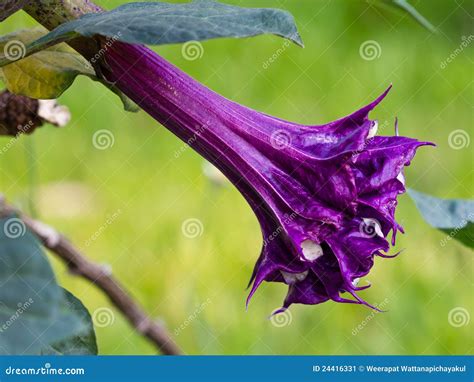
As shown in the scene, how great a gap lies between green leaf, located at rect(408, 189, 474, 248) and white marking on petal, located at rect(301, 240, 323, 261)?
242 mm

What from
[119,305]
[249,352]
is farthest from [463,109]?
[119,305]

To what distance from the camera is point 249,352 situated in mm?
1778

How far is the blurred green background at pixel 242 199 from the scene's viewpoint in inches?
72.6
